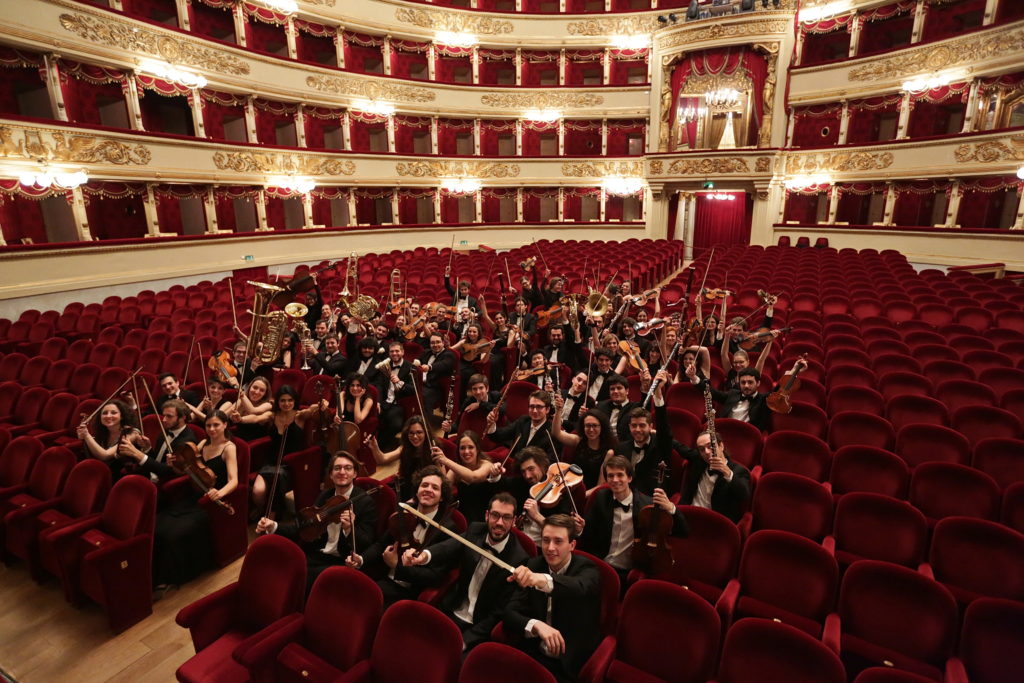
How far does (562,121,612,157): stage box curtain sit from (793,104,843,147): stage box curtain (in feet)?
17.5

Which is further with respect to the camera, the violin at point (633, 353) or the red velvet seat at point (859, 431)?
the violin at point (633, 353)

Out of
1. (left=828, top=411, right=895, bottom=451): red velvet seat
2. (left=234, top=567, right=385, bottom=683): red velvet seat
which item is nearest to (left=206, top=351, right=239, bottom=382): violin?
(left=234, top=567, right=385, bottom=683): red velvet seat

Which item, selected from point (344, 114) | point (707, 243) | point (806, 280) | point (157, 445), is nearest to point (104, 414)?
point (157, 445)

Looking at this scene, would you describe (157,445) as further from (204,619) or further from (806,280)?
(806,280)

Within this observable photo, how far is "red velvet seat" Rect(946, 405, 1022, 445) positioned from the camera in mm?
3711

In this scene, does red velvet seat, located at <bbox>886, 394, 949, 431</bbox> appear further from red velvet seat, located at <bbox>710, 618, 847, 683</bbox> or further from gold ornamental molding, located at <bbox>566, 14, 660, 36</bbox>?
gold ornamental molding, located at <bbox>566, 14, 660, 36</bbox>

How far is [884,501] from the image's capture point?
2754 mm

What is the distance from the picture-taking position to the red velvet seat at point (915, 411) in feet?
13.0

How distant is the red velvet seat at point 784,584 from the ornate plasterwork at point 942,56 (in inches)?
493

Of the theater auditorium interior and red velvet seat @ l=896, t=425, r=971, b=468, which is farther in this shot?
red velvet seat @ l=896, t=425, r=971, b=468

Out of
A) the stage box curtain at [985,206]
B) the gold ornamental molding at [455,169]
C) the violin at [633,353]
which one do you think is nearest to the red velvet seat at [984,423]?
the violin at [633,353]

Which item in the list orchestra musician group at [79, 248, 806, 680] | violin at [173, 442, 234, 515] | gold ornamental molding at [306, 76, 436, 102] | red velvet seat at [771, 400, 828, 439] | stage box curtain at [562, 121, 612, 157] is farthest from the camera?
stage box curtain at [562, 121, 612, 157]

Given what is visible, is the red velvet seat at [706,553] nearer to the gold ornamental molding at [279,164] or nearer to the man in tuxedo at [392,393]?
the man in tuxedo at [392,393]

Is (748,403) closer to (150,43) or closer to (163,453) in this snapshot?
(163,453)
